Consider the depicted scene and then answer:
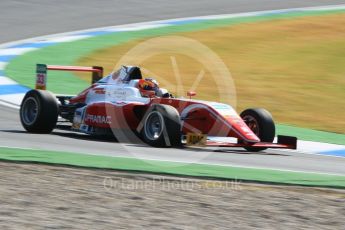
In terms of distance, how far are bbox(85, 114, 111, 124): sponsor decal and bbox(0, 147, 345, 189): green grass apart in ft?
5.84

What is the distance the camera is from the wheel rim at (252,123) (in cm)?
1064

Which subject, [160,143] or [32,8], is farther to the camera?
[32,8]

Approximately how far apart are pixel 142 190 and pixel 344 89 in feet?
33.0

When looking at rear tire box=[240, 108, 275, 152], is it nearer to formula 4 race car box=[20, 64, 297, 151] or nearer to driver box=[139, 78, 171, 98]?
formula 4 race car box=[20, 64, 297, 151]

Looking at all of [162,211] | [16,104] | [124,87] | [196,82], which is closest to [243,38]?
[196,82]

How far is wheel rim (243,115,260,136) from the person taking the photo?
10.6 m

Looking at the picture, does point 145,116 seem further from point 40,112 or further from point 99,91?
point 40,112

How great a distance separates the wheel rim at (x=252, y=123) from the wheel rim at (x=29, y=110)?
274 centimetres

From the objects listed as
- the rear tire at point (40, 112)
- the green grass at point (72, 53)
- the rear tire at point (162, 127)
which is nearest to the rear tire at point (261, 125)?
the rear tire at point (162, 127)

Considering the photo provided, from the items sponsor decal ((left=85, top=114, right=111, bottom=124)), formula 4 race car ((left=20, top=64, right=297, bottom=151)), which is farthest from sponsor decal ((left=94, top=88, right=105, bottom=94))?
sponsor decal ((left=85, top=114, right=111, bottom=124))

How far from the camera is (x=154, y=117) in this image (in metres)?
10.2

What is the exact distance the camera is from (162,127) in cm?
992

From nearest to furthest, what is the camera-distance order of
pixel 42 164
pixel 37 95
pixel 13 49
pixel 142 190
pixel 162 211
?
pixel 162 211
pixel 142 190
pixel 42 164
pixel 37 95
pixel 13 49

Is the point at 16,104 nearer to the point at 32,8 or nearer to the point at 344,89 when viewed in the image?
the point at 344,89
